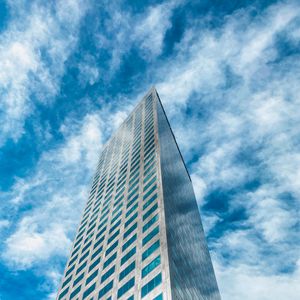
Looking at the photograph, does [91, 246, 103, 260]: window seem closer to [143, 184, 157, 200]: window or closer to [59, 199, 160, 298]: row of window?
[59, 199, 160, 298]: row of window

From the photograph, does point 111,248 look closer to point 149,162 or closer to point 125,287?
point 125,287

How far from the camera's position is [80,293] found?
53.6 metres

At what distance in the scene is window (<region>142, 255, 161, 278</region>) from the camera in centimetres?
3881

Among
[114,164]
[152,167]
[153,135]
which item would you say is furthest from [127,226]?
[114,164]

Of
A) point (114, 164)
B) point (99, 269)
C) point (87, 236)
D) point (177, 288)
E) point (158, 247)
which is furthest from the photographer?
point (114, 164)

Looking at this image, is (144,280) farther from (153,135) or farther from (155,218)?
(153,135)

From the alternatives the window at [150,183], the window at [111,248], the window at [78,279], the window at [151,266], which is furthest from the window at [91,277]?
the window at [150,183]

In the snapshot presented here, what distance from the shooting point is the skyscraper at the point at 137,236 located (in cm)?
3988

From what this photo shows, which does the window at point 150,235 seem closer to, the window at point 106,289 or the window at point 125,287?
the window at point 125,287

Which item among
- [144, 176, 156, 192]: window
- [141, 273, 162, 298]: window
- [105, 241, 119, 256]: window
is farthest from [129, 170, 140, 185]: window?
[141, 273, 162, 298]: window

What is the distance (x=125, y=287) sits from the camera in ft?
137

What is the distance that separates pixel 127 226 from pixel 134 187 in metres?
11.7

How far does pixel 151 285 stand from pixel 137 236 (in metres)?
12.3

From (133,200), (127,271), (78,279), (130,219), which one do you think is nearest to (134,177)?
(133,200)
